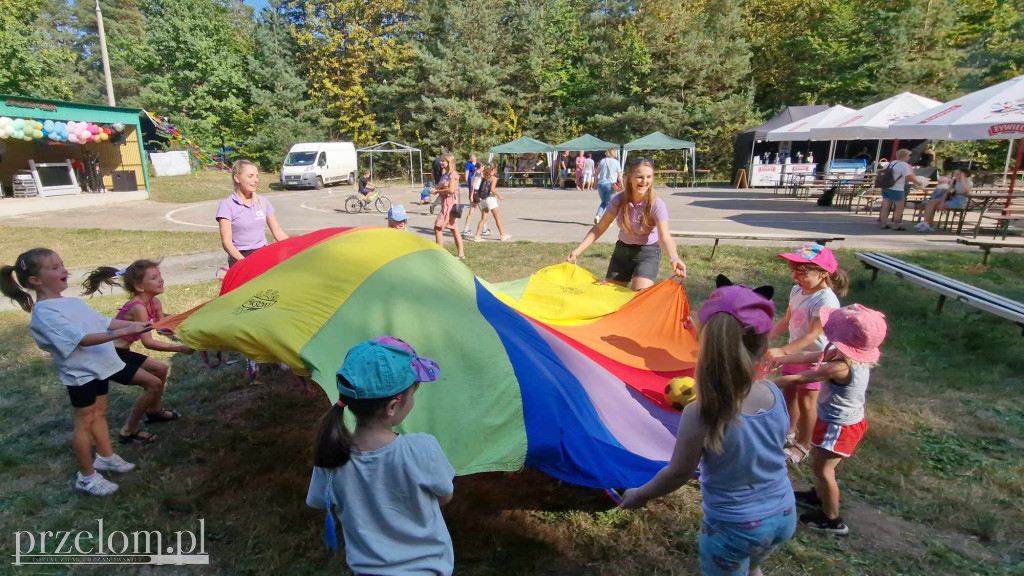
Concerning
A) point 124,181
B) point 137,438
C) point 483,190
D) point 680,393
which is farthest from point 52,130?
point 680,393

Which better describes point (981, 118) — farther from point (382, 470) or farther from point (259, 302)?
point (382, 470)

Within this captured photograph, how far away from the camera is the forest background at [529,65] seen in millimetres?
27312

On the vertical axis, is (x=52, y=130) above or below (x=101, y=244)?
above

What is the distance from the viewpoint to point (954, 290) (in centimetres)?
582

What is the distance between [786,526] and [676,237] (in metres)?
9.15

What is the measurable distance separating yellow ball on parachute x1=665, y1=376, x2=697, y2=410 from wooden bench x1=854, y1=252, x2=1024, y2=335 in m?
3.69

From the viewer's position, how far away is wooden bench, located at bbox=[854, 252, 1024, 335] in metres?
5.18

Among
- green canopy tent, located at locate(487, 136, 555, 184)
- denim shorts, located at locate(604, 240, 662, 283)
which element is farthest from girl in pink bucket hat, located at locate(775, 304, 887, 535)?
green canopy tent, located at locate(487, 136, 555, 184)

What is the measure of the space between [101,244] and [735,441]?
12708mm

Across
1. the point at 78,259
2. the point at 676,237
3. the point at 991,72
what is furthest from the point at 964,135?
the point at 991,72

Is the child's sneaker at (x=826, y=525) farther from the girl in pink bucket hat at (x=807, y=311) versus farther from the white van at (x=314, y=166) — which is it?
the white van at (x=314, y=166)

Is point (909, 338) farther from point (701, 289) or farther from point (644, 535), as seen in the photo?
point (644, 535)

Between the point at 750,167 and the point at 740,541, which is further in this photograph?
the point at 750,167

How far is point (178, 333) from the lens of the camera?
9.23 ft
